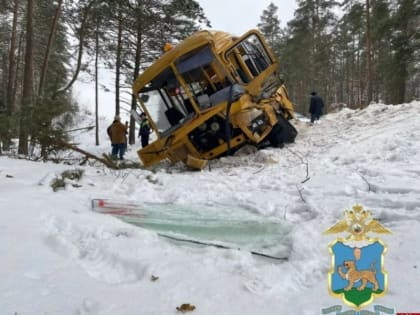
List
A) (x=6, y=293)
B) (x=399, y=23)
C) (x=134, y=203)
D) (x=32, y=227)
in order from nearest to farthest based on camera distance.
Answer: (x=6, y=293) → (x=32, y=227) → (x=134, y=203) → (x=399, y=23)

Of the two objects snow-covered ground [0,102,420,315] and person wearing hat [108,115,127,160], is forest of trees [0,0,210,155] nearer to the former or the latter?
person wearing hat [108,115,127,160]

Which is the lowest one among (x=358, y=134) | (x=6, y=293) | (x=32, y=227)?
(x=6, y=293)

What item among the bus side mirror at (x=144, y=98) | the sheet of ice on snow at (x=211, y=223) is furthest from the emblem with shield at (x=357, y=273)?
the bus side mirror at (x=144, y=98)

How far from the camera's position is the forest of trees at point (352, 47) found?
19219 millimetres

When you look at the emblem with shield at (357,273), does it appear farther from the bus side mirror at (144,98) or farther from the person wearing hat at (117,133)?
the person wearing hat at (117,133)

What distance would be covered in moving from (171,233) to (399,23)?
67.2ft

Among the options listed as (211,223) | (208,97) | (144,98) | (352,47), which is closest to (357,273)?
(211,223)

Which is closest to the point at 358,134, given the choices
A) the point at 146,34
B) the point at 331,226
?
the point at 331,226

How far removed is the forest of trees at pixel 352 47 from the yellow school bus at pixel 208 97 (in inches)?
298

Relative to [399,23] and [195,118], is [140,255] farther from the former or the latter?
[399,23]

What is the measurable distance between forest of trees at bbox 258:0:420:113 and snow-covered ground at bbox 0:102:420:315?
454 inches

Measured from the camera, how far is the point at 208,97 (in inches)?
311

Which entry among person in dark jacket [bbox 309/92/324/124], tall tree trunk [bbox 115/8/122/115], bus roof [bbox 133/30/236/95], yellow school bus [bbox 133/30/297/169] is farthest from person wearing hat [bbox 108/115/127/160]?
person in dark jacket [bbox 309/92/324/124]

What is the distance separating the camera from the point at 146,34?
1683 centimetres
